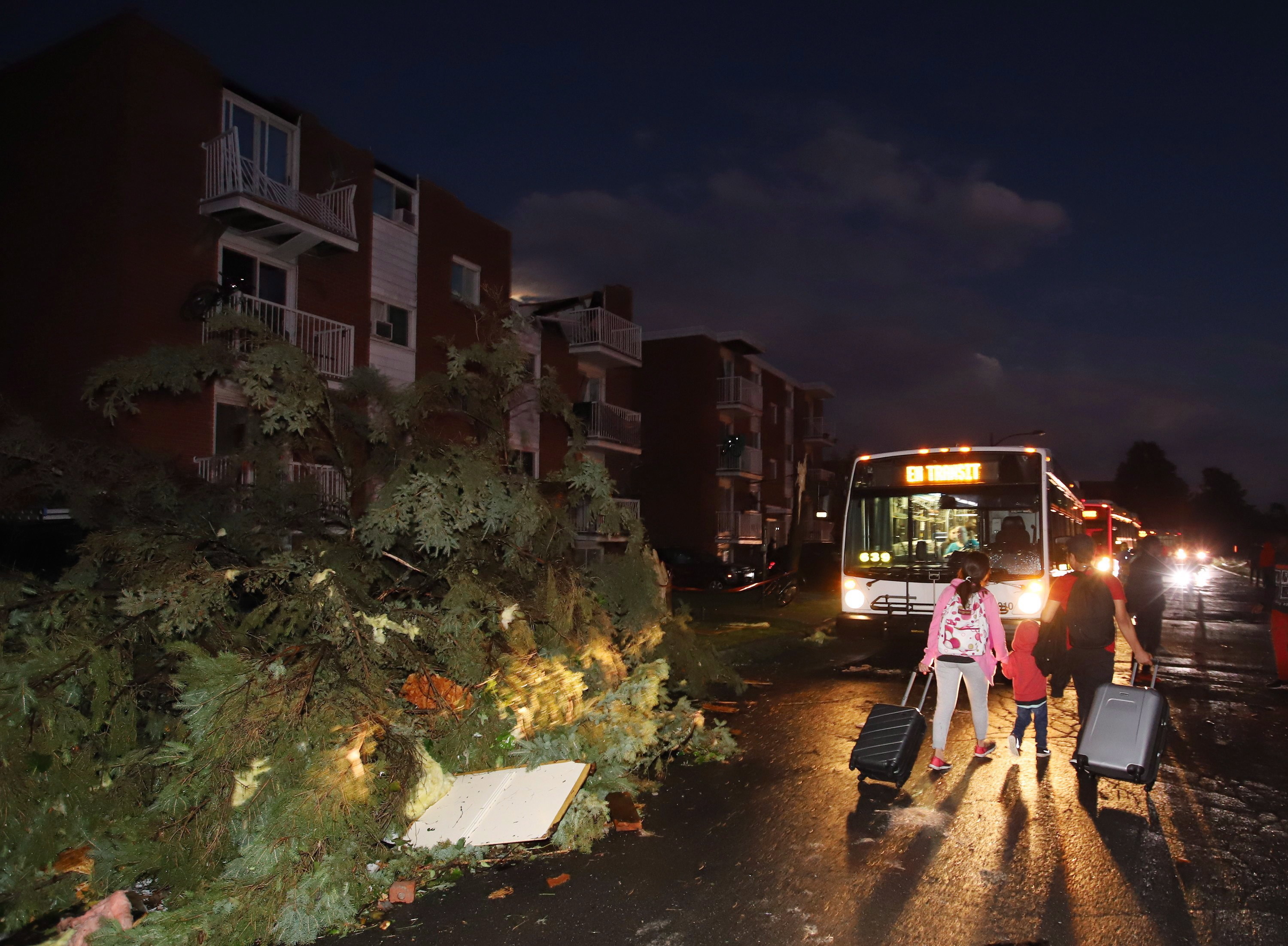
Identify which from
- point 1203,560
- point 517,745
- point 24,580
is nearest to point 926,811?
point 517,745

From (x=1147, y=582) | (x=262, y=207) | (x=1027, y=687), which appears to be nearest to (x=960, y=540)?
(x=1147, y=582)

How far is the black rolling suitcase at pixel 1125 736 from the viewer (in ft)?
18.5

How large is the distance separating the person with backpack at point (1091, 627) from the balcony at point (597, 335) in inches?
851

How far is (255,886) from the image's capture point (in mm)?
4012

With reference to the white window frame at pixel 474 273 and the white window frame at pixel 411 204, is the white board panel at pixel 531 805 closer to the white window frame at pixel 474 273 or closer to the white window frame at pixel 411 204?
the white window frame at pixel 411 204

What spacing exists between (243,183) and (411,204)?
5576mm

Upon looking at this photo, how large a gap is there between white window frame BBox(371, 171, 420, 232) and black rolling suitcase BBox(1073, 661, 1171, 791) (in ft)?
57.0

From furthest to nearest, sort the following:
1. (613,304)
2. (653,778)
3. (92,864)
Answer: (613,304) < (653,778) < (92,864)

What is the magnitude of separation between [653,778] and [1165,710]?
3.46m

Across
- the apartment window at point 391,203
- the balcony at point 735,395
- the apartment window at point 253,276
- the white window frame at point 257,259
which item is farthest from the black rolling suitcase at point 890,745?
the balcony at point 735,395

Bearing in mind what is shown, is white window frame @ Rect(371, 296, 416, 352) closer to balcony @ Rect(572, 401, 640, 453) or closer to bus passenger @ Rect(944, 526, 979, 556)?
balcony @ Rect(572, 401, 640, 453)

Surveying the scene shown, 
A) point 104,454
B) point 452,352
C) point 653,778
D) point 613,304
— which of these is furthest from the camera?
point 613,304

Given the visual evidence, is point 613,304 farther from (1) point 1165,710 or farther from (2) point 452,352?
(1) point 1165,710

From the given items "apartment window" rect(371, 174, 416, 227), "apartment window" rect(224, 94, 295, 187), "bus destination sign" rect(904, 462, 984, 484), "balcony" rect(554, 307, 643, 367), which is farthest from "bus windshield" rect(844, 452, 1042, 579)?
"balcony" rect(554, 307, 643, 367)
